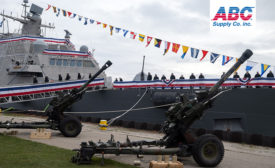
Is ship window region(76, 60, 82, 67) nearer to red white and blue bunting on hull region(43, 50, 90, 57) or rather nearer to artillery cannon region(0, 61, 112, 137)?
red white and blue bunting on hull region(43, 50, 90, 57)

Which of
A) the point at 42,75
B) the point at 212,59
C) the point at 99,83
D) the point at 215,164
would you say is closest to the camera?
the point at 215,164

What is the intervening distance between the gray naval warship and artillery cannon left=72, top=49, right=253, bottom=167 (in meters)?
3.57

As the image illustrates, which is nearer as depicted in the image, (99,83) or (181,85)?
(181,85)

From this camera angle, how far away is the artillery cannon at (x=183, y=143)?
625 cm

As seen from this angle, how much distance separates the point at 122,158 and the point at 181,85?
7721 millimetres

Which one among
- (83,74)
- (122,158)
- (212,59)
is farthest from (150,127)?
(83,74)

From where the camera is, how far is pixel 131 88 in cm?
1553

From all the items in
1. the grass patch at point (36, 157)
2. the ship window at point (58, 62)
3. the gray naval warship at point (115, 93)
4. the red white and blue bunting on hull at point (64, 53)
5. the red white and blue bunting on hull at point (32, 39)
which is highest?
the red white and blue bunting on hull at point (32, 39)

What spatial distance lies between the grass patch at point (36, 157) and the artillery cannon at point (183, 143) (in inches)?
12.0

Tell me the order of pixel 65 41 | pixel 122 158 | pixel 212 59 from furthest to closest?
1. pixel 65 41
2. pixel 212 59
3. pixel 122 158

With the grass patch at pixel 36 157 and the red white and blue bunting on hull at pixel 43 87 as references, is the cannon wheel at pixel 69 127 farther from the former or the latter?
the red white and blue bunting on hull at pixel 43 87

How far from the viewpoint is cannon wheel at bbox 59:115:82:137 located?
10.3m

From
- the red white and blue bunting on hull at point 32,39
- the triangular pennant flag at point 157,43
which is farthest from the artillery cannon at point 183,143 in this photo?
the red white and blue bunting on hull at point 32,39

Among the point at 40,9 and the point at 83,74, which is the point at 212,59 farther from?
the point at 40,9
